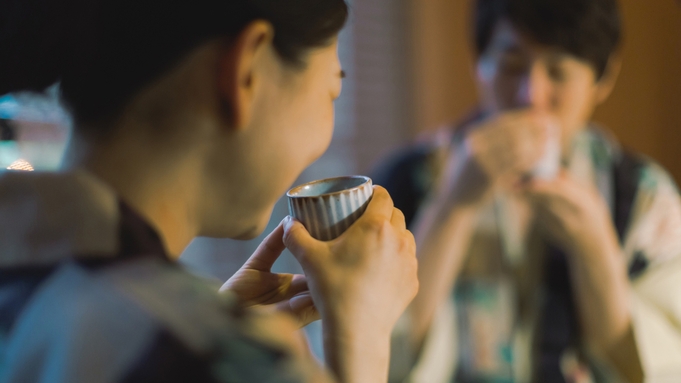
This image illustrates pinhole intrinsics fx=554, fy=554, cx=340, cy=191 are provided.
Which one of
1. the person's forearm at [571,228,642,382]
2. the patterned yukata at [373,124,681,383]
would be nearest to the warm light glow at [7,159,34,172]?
the patterned yukata at [373,124,681,383]

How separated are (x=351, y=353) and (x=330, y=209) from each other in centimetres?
9

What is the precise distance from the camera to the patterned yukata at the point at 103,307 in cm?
24

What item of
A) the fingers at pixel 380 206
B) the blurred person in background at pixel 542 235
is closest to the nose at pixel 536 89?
the blurred person in background at pixel 542 235

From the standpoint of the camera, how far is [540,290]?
954mm

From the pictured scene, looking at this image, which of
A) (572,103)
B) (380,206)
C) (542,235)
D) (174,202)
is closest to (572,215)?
(542,235)

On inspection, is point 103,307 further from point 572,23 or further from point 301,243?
point 572,23

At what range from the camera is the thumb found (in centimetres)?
34

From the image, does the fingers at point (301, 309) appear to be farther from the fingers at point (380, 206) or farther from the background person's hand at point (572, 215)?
the background person's hand at point (572, 215)

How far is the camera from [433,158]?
3.47 ft

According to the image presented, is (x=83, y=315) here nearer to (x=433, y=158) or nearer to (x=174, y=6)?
(x=174, y=6)

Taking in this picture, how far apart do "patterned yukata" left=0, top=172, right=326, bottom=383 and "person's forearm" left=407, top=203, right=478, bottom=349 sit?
0.62m

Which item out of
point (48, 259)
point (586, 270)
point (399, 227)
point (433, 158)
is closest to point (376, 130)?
point (433, 158)

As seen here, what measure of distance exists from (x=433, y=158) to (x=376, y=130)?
674 mm

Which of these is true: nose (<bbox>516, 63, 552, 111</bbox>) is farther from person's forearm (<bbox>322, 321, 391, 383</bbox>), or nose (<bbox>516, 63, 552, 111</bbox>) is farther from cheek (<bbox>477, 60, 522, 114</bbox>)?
person's forearm (<bbox>322, 321, 391, 383</bbox>)
